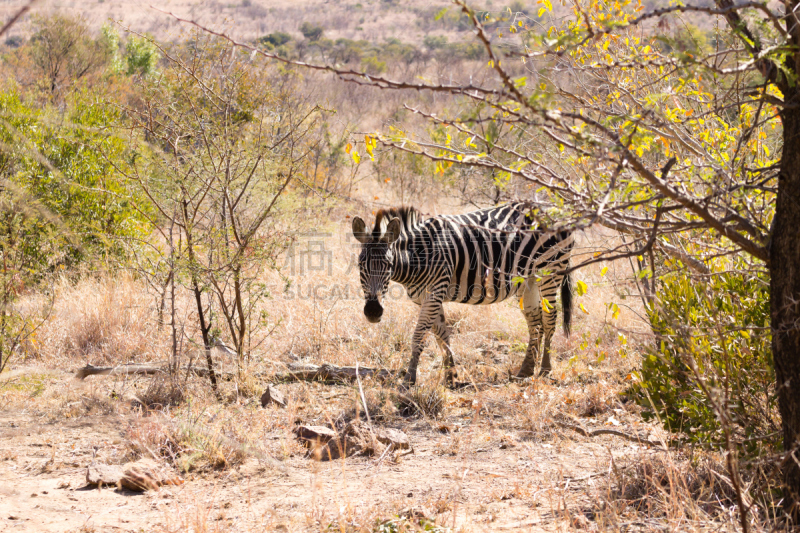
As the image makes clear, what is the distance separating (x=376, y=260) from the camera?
5492 millimetres

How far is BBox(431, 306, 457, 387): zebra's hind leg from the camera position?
223 inches

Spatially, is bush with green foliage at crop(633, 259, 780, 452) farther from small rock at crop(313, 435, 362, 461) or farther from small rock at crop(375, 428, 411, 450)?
small rock at crop(313, 435, 362, 461)

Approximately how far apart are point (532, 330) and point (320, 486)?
3.57 metres

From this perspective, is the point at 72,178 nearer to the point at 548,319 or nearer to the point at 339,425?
the point at 339,425

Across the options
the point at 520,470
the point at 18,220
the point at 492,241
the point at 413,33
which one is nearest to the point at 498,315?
the point at 492,241

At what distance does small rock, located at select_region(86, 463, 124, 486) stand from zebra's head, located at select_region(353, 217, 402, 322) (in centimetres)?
236

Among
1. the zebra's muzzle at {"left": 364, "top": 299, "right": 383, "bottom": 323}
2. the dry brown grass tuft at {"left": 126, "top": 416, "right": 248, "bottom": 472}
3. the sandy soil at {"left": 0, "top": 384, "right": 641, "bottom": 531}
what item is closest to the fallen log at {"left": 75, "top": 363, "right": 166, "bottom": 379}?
the sandy soil at {"left": 0, "top": 384, "right": 641, "bottom": 531}

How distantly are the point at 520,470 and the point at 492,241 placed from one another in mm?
2886

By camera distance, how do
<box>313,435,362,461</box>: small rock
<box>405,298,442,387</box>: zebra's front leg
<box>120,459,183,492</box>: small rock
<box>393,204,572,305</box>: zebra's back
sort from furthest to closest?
<box>393,204,572,305</box>: zebra's back → <box>405,298,442,387</box>: zebra's front leg → <box>313,435,362,461</box>: small rock → <box>120,459,183,492</box>: small rock

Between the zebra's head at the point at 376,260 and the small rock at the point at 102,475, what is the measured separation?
2360 millimetres

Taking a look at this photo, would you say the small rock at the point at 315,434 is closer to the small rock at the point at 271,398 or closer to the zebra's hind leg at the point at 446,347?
the small rock at the point at 271,398

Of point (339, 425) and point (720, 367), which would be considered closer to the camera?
point (720, 367)

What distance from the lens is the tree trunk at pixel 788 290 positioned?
2338 millimetres

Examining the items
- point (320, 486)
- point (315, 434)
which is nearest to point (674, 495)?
point (320, 486)
